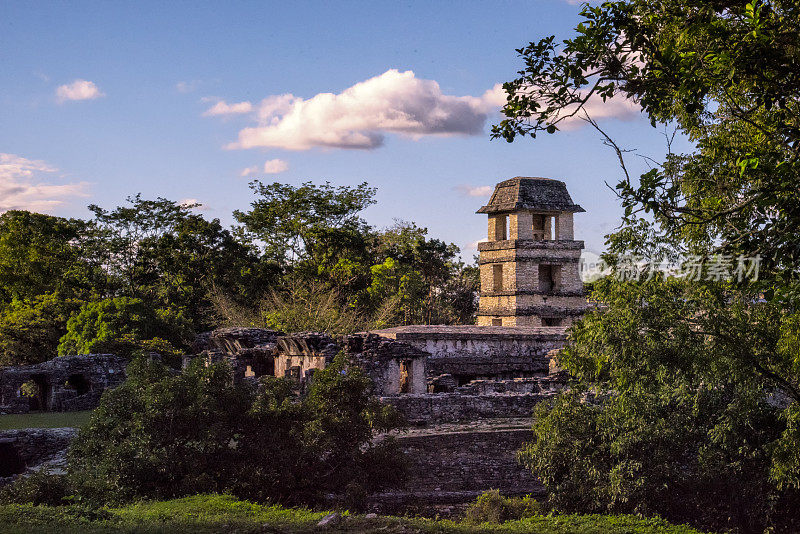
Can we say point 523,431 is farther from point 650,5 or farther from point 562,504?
point 650,5

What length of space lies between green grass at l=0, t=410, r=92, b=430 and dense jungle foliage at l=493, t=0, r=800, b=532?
10.8 metres

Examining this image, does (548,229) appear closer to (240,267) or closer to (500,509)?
(240,267)

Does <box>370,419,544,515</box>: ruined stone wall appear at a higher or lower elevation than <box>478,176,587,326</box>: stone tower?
lower

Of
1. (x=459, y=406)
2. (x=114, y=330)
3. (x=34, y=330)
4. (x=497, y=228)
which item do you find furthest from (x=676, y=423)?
(x=34, y=330)

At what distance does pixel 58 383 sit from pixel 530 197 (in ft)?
66.8

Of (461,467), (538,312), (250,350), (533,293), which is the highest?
(533,293)

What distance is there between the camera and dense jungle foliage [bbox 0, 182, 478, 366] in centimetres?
3366

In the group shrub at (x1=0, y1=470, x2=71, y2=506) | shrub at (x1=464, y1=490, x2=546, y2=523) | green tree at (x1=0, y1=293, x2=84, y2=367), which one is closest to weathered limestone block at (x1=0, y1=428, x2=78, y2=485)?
shrub at (x1=0, y1=470, x2=71, y2=506)

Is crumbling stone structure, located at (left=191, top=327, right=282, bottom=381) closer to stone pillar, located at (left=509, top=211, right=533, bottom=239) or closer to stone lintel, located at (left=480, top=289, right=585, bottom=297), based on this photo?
stone lintel, located at (left=480, top=289, right=585, bottom=297)

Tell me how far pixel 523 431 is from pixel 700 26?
10.0 m

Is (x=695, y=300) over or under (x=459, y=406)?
over

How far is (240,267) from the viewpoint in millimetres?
37844

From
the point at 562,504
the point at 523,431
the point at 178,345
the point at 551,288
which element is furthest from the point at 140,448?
the point at 551,288

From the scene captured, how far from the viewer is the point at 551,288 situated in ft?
115
